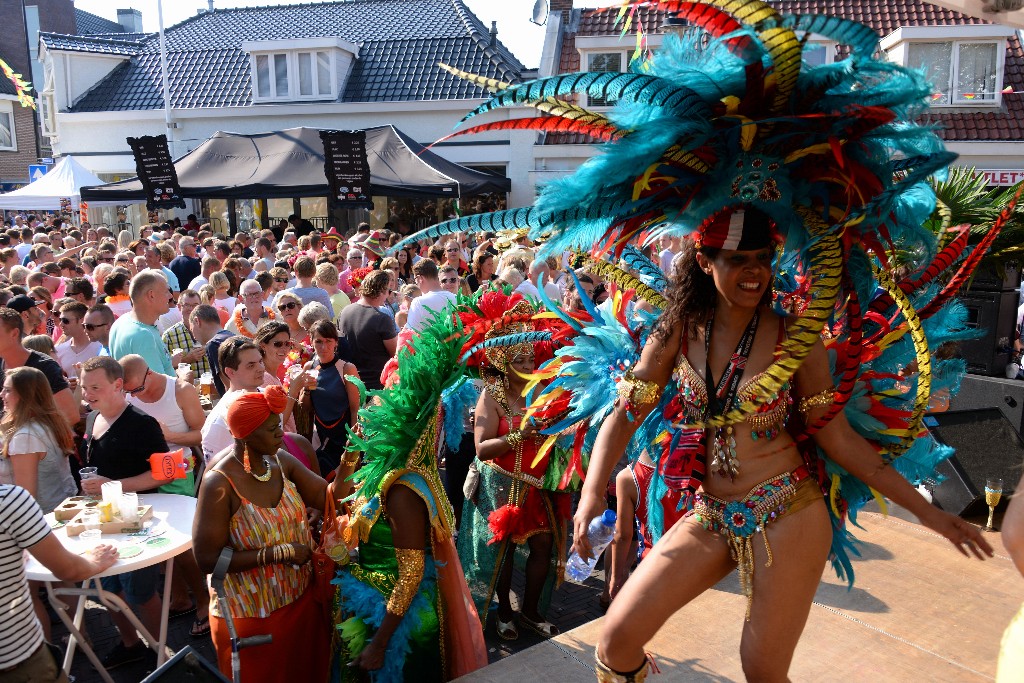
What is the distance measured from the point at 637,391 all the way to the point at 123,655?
11.3 ft

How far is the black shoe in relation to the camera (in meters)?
4.44

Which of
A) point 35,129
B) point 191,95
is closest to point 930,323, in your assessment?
point 191,95

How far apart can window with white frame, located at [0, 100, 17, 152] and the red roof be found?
85.4 ft

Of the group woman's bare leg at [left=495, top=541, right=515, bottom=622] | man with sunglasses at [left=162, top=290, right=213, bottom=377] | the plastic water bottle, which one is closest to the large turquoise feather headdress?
the plastic water bottle

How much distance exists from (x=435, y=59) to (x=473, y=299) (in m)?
19.4

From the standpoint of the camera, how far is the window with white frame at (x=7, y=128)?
3412cm

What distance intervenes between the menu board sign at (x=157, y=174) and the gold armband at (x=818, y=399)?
46.9 feet

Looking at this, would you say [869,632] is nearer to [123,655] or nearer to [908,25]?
[123,655]

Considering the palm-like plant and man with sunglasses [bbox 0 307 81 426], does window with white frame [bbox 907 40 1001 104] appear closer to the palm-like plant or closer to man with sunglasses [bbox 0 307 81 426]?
the palm-like plant

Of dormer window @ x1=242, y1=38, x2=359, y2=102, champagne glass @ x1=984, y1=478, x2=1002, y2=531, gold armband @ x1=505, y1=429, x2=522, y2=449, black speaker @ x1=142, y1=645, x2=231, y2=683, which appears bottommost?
champagne glass @ x1=984, y1=478, x2=1002, y2=531

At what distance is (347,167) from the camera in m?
13.2

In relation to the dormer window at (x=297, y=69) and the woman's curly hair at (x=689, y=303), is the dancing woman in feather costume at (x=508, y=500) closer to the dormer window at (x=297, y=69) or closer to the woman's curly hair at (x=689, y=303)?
the woman's curly hair at (x=689, y=303)

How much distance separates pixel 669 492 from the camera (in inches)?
117

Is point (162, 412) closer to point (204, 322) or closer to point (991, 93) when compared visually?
point (204, 322)
